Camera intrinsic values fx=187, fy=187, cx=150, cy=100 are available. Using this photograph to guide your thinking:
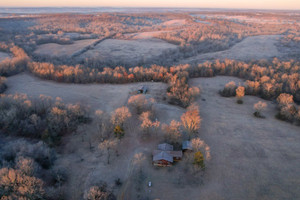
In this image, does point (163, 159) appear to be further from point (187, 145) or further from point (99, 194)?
point (99, 194)

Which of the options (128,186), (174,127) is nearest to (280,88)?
(174,127)

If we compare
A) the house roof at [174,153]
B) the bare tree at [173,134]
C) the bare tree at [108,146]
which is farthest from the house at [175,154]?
the bare tree at [108,146]

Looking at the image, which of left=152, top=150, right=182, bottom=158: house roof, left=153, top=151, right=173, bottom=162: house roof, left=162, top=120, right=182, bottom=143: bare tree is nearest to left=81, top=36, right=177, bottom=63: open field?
left=162, top=120, right=182, bottom=143: bare tree

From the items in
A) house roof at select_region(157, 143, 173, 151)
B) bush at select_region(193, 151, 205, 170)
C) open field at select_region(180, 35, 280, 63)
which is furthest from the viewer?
open field at select_region(180, 35, 280, 63)

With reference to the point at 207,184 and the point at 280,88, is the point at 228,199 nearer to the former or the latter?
the point at 207,184

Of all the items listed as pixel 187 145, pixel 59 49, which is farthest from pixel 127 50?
pixel 187 145

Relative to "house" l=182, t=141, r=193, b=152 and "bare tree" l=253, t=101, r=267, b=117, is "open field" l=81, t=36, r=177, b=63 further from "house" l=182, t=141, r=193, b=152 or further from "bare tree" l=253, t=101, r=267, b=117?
"house" l=182, t=141, r=193, b=152
